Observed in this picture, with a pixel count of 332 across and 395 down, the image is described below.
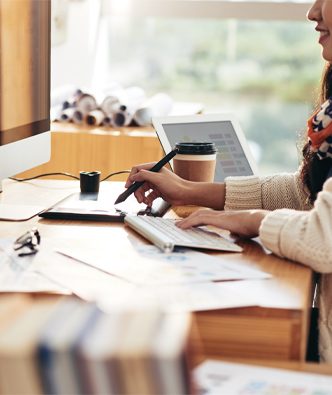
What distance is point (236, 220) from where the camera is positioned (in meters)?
1.40

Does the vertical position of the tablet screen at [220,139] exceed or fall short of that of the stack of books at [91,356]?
it falls short

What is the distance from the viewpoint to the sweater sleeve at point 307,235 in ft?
4.02

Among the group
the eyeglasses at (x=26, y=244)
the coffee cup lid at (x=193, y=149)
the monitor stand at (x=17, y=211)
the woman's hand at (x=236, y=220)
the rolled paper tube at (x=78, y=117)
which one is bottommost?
the rolled paper tube at (x=78, y=117)

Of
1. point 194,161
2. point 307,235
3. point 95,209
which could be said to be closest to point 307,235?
point 307,235

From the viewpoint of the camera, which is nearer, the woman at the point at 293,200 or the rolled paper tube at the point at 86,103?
the woman at the point at 293,200

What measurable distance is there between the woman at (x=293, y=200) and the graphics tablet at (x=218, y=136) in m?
0.24

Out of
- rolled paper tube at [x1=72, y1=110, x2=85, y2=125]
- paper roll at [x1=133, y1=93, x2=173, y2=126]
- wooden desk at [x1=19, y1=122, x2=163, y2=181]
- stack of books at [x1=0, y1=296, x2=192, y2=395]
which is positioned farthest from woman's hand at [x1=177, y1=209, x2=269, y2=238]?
rolled paper tube at [x1=72, y1=110, x2=85, y2=125]

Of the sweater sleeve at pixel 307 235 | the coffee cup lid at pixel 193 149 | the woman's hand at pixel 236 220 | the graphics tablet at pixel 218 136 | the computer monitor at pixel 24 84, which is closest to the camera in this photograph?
the sweater sleeve at pixel 307 235

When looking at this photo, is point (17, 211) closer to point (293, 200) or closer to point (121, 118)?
point (293, 200)

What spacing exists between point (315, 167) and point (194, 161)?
0.31 m

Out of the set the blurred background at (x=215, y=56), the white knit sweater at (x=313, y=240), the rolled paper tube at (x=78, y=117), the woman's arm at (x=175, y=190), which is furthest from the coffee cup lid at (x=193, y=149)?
the blurred background at (x=215, y=56)

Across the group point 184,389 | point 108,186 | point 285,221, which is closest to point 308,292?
point 285,221

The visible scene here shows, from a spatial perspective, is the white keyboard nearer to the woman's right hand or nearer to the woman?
the woman

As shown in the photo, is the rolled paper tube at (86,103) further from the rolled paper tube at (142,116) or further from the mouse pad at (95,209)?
the mouse pad at (95,209)
